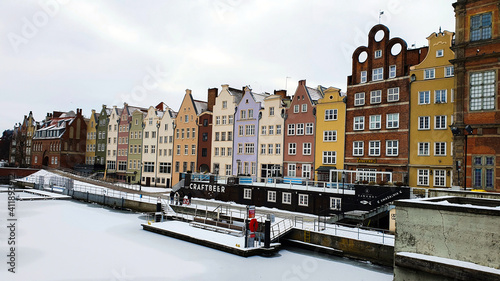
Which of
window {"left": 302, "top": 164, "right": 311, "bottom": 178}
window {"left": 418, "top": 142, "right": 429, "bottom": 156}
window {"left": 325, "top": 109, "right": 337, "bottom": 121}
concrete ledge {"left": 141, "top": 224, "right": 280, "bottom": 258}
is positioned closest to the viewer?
concrete ledge {"left": 141, "top": 224, "right": 280, "bottom": 258}

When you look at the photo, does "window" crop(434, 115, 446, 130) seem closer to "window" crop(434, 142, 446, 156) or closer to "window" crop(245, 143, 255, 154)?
"window" crop(434, 142, 446, 156)

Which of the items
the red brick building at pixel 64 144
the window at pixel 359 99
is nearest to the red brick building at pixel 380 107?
the window at pixel 359 99

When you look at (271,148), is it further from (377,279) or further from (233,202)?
(377,279)

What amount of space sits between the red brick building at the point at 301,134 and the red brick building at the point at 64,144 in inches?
2157

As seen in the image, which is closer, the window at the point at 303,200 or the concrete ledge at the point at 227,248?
the concrete ledge at the point at 227,248

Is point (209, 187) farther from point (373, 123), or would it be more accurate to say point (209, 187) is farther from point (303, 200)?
point (373, 123)

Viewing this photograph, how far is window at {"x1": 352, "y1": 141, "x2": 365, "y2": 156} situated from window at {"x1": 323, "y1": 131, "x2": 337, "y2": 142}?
253 centimetres

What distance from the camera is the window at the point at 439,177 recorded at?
3556 cm

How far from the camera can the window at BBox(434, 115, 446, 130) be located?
1427 inches

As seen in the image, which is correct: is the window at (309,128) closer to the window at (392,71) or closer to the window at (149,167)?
the window at (392,71)

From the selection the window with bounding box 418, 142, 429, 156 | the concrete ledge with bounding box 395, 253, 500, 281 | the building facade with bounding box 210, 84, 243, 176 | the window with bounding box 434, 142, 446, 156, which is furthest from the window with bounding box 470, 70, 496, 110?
the building facade with bounding box 210, 84, 243, 176

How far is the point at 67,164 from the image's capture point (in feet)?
279

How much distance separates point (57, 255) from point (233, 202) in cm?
2352

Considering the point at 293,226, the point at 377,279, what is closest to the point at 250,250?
the point at 293,226
